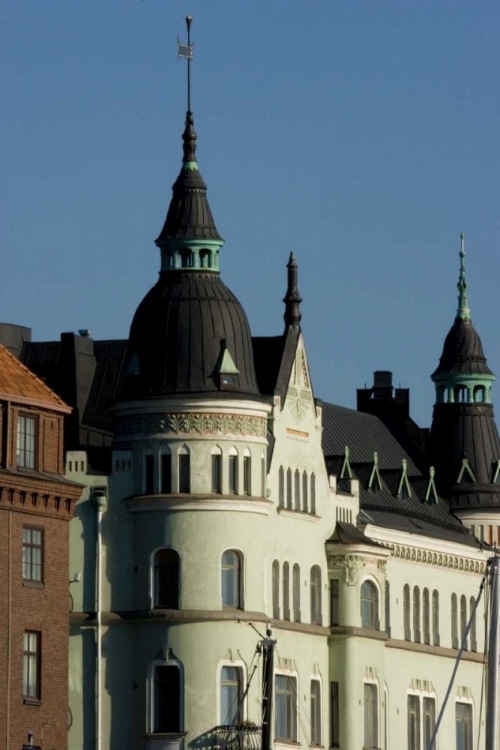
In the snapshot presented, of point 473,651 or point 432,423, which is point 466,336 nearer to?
point 432,423

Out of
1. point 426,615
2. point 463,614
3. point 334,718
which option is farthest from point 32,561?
point 463,614

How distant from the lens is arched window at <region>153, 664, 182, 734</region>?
4596 inches

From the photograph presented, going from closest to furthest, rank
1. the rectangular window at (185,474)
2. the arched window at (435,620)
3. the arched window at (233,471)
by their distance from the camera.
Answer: the rectangular window at (185,474) < the arched window at (233,471) < the arched window at (435,620)

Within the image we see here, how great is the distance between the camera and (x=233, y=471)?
118438mm

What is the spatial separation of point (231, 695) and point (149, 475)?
8.40 meters

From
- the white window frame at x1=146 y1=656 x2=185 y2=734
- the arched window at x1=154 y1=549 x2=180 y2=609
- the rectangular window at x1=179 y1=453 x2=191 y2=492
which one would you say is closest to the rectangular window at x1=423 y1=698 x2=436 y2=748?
the white window frame at x1=146 y1=656 x2=185 y2=734

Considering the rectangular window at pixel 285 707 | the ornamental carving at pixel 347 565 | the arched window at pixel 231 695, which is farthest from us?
the ornamental carving at pixel 347 565

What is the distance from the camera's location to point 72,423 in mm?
125875

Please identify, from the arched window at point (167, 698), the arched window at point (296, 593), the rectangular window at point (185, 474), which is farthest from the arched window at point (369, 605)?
the arched window at point (167, 698)

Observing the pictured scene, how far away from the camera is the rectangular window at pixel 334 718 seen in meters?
Answer: 126

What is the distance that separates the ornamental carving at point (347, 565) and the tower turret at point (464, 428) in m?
19.9

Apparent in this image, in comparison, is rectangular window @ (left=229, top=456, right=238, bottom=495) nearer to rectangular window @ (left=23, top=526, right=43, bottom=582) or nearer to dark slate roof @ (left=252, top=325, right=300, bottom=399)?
dark slate roof @ (left=252, top=325, right=300, bottom=399)

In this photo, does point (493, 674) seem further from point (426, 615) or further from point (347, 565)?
point (426, 615)

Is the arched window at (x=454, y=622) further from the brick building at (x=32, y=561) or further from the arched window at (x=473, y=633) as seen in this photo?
the brick building at (x=32, y=561)
